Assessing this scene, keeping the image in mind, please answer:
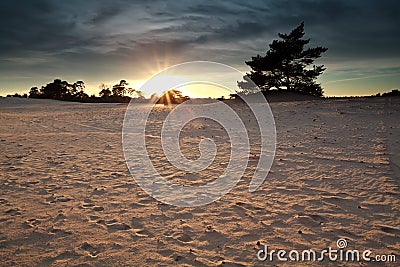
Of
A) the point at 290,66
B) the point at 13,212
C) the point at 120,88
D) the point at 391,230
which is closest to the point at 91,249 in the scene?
the point at 13,212

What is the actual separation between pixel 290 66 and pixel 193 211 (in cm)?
2167

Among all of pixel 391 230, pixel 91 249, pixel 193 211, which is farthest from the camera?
pixel 193 211

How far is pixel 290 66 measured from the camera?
2311 cm

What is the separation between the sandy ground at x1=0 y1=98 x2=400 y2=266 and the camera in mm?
2922

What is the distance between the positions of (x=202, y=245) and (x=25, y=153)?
597cm

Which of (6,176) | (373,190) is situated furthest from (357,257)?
(6,176)

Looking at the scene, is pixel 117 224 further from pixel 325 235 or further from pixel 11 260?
pixel 325 235

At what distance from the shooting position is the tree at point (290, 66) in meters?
23.0

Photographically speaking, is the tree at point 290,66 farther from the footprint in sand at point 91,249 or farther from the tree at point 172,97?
the footprint in sand at point 91,249

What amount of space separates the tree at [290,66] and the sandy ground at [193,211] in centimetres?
1706

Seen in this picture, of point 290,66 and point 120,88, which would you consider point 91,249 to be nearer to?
point 290,66

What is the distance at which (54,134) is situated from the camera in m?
10.1

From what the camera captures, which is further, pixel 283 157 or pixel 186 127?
pixel 186 127

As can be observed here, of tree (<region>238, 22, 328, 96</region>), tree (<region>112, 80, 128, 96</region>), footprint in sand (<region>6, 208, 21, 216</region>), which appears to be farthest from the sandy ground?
tree (<region>112, 80, 128, 96</region>)
